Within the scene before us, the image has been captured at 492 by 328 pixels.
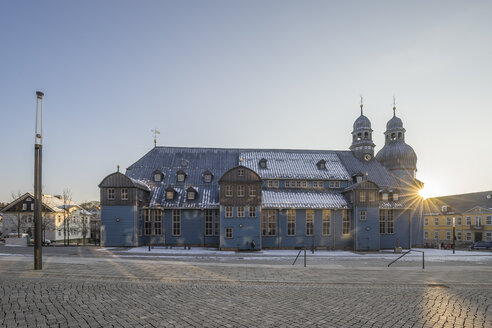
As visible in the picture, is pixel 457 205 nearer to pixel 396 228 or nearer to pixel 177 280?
pixel 396 228

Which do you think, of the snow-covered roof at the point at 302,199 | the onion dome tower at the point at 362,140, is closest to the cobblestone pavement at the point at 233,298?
the snow-covered roof at the point at 302,199

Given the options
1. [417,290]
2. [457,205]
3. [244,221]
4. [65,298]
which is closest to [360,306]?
[417,290]

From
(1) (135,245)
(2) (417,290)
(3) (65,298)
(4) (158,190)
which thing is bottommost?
(1) (135,245)

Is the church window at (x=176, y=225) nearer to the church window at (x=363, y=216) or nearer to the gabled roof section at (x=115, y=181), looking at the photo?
the gabled roof section at (x=115, y=181)

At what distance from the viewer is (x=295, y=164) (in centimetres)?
4578

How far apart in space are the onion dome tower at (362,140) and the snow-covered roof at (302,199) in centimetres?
1099

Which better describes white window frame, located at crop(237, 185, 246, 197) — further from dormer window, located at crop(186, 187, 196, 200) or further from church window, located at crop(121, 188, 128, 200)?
church window, located at crop(121, 188, 128, 200)

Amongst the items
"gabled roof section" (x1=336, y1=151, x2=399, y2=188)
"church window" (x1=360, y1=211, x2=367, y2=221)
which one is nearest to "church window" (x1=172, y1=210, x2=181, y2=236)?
"church window" (x1=360, y1=211, x2=367, y2=221)

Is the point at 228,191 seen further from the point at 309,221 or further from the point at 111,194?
the point at 111,194

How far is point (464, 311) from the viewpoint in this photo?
38.0ft

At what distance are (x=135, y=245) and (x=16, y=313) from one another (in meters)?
28.7

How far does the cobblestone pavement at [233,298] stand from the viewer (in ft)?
32.3

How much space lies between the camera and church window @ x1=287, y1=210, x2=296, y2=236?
3948cm

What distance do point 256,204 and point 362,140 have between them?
79.6 ft
